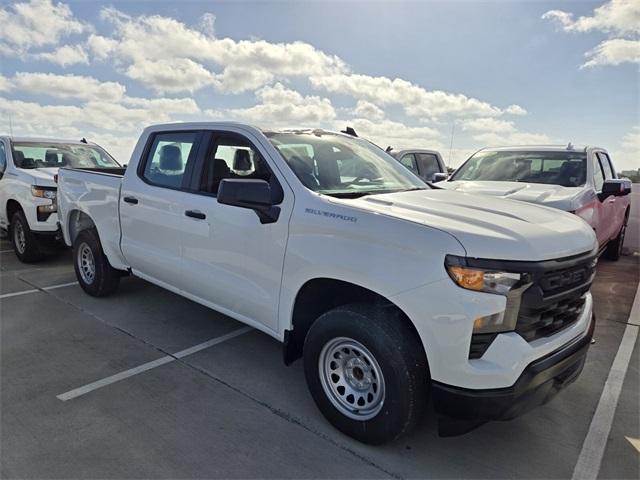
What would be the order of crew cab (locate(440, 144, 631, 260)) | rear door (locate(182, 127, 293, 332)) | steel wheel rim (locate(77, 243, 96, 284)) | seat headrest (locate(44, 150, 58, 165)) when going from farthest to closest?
1. seat headrest (locate(44, 150, 58, 165))
2. crew cab (locate(440, 144, 631, 260))
3. steel wheel rim (locate(77, 243, 96, 284))
4. rear door (locate(182, 127, 293, 332))

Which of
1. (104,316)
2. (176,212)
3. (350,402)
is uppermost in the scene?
(176,212)

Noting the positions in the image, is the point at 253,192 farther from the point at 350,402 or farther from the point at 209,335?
the point at 209,335

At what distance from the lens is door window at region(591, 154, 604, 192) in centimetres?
625

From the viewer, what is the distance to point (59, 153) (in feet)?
25.1

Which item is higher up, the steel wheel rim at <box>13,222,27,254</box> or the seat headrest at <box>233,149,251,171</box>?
the seat headrest at <box>233,149,251,171</box>

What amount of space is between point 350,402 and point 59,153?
23.3ft

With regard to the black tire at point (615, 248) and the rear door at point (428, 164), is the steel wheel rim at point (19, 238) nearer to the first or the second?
the rear door at point (428, 164)

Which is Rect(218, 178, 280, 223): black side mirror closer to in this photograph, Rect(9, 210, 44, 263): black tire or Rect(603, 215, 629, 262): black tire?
Rect(9, 210, 44, 263): black tire

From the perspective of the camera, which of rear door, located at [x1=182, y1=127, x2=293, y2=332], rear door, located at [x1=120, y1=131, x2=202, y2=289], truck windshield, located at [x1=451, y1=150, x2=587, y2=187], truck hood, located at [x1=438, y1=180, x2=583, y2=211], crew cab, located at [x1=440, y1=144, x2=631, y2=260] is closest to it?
rear door, located at [x1=182, y1=127, x2=293, y2=332]

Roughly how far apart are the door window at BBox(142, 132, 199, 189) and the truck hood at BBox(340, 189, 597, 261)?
73.8 inches

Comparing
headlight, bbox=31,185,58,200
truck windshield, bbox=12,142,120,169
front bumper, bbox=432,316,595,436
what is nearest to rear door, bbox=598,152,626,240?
front bumper, bbox=432,316,595,436

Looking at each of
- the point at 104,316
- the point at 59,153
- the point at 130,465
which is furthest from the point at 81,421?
the point at 59,153

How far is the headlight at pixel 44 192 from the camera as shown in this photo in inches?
254

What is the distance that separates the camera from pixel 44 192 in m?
6.48
